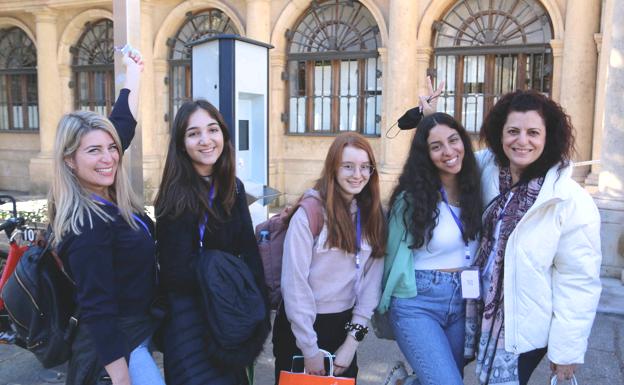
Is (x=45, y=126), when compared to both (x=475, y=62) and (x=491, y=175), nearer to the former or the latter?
(x=475, y=62)

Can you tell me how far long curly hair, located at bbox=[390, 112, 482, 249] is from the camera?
244 centimetres

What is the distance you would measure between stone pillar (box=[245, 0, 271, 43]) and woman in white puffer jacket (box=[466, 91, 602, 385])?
28.2ft

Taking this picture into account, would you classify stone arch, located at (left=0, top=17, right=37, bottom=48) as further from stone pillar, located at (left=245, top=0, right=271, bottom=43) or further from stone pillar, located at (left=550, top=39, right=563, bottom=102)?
stone pillar, located at (left=550, top=39, right=563, bottom=102)

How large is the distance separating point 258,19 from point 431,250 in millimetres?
8844

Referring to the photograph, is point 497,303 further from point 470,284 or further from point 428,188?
point 428,188

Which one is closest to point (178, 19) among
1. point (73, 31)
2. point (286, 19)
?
point (286, 19)

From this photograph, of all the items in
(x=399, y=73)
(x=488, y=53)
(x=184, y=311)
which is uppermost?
(x=488, y=53)

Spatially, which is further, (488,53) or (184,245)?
(488,53)

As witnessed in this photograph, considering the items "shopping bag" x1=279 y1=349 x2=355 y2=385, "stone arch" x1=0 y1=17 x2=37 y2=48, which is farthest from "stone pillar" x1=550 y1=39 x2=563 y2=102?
"stone arch" x1=0 y1=17 x2=37 y2=48

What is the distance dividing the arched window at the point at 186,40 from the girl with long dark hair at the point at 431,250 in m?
9.46

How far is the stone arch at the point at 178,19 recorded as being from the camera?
35.7ft

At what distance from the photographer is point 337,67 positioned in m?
10.6

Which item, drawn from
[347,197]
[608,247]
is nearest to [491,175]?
[347,197]

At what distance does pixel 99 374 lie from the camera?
2.12 meters
